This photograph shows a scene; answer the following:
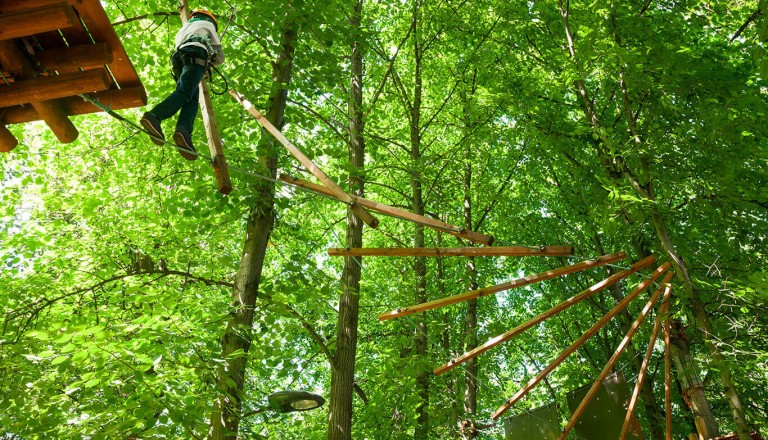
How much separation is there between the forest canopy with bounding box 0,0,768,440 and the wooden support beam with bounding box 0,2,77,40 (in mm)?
1761

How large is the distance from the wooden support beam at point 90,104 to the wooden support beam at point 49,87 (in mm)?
457

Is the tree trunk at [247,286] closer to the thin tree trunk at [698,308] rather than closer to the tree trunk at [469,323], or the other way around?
the thin tree trunk at [698,308]


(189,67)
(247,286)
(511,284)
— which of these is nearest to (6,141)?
(189,67)

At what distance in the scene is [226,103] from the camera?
7340 mm

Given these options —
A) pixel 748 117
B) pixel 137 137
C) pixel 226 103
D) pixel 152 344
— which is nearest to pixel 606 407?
pixel 748 117

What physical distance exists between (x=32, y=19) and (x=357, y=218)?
18.1 ft

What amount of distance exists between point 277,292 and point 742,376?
190 inches

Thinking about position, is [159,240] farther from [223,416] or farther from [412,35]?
[412,35]

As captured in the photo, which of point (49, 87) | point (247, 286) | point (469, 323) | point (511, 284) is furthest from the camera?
point (469, 323)

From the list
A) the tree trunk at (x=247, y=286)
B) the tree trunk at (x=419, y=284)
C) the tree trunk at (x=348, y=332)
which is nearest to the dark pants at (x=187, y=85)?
the tree trunk at (x=247, y=286)

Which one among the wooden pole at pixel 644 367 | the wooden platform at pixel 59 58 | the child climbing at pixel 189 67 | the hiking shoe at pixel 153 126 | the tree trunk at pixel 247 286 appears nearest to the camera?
the wooden platform at pixel 59 58

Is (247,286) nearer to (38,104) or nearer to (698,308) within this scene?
(38,104)

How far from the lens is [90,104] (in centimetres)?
454

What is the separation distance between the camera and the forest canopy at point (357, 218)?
564cm
